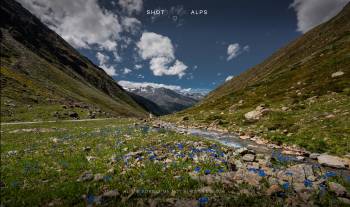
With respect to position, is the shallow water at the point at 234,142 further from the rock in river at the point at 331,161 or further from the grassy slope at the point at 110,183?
the grassy slope at the point at 110,183

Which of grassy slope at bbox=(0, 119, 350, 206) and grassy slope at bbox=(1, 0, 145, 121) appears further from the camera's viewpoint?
grassy slope at bbox=(1, 0, 145, 121)

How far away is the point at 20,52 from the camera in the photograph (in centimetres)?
13425

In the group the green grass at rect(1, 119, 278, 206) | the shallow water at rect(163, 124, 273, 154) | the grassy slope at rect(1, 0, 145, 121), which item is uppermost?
the grassy slope at rect(1, 0, 145, 121)

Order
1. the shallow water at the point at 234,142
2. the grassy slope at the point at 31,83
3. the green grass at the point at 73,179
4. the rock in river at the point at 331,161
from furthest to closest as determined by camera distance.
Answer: the grassy slope at the point at 31,83, the shallow water at the point at 234,142, the rock in river at the point at 331,161, the green grass at the point at 73,179

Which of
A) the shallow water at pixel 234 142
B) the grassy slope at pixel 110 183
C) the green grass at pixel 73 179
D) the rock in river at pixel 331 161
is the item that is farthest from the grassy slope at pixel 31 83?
the rock in river at pixel 331 161

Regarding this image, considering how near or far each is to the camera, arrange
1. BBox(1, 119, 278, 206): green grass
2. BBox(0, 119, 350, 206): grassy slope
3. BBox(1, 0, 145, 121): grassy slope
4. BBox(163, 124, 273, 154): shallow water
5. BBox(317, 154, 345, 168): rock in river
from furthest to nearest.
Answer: BBox(1, 0, 145, 121): grassy slope
BBox(163, 124, 273, 154): shallow water
BBox(317, 154, 345, 168): rock in river
BBox(1, 119, 278, 206): green grass
BBox(0, 119, 350, 206): grassy slope

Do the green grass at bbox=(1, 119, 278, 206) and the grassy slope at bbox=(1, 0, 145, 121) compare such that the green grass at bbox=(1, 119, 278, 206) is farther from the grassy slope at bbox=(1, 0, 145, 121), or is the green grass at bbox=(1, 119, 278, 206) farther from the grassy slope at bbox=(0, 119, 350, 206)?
the grassy slope at bbox=(1, 0, 145, 121)

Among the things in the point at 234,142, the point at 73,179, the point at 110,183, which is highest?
the point at 234,142

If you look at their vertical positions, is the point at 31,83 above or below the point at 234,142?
above

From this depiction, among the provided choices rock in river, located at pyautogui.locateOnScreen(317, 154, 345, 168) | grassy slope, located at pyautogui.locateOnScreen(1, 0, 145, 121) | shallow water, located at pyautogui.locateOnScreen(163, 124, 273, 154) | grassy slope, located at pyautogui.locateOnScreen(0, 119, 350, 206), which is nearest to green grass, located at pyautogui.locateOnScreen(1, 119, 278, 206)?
grassy slope, located at pyautogui.locateOnScreen(0, 119, 350, 206)

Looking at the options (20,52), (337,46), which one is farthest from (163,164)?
(20,52)

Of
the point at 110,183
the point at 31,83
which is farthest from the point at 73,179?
the point at 31,83

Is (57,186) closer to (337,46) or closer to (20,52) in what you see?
(337,46)

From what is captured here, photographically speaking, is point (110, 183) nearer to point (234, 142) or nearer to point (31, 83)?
point (234, 142)
